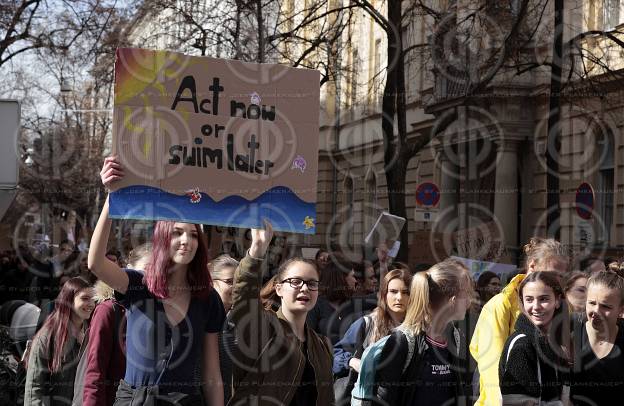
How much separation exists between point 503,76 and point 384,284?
55.4 ft

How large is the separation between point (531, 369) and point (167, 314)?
174cm

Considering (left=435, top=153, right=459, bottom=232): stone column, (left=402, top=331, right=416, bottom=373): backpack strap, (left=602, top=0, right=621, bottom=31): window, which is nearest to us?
(left=402, top=331, right=416, bottom=373): backpack strap

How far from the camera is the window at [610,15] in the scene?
2039cm

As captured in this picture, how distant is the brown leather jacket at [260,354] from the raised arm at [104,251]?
0.49 metres

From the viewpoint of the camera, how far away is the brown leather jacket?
4.73m

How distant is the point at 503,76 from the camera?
23219 millimetres

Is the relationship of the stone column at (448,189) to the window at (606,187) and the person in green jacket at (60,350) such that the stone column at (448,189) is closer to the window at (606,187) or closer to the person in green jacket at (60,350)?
the window at (606,187)

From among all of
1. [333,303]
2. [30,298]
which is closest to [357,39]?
[30,298]

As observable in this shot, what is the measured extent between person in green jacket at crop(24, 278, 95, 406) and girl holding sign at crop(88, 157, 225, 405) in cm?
174

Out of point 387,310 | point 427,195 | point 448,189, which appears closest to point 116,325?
point 387,310

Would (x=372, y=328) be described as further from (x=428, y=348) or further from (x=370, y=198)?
(x=370, y=198)

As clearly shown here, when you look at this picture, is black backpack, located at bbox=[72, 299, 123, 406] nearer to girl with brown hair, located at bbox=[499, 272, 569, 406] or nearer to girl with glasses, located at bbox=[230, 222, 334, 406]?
girl with glasses, located at bbox=[230, 222, 334, 406]

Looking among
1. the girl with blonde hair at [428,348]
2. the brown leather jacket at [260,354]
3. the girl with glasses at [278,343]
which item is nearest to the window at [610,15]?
the girl with blonde hair at [428,348]

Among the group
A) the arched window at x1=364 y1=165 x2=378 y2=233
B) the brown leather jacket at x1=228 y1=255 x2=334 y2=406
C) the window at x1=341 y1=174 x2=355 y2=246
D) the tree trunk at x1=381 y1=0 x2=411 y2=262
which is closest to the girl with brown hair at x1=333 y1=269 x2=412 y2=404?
Answer: the brown leather jacket at x1=228 y1=255 x2=334 y2=406
